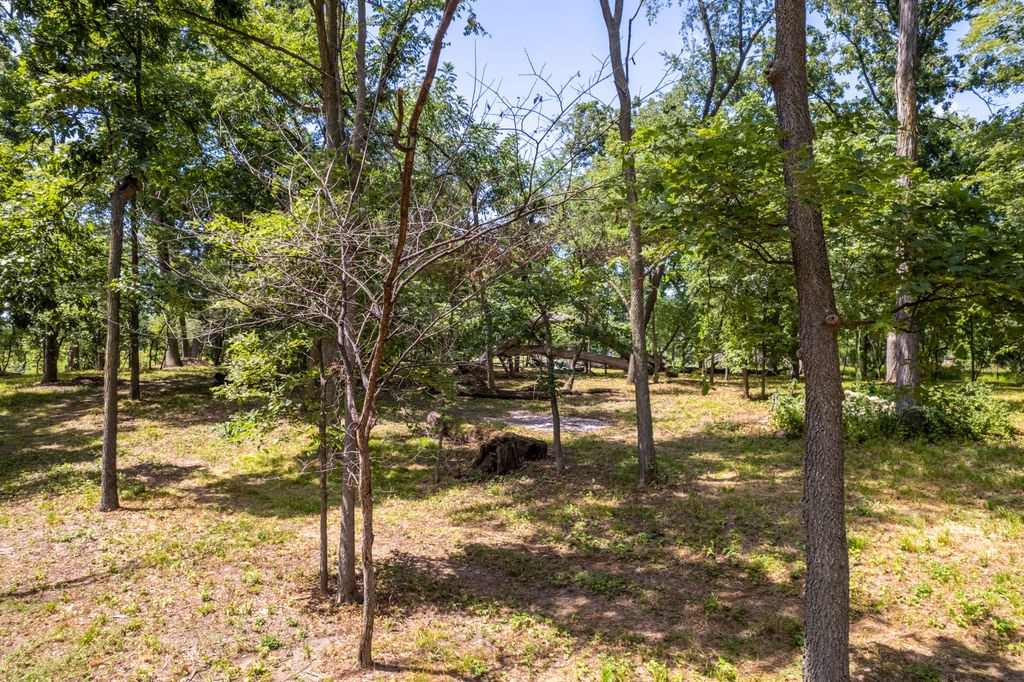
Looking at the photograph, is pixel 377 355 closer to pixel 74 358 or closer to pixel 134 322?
pixel 134 322

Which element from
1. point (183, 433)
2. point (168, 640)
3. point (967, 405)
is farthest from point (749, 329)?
point (183, 433)

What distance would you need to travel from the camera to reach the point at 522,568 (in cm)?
Answer: 741

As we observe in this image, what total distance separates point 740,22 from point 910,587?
16.1 m

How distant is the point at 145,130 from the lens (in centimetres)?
873

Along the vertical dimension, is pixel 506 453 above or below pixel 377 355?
below

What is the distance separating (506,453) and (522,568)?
4780 mm

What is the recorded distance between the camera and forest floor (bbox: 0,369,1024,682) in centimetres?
522

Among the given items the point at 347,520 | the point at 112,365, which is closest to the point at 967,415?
the point at 347,520

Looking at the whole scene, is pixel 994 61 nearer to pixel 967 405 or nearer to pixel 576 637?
pixel 967 405

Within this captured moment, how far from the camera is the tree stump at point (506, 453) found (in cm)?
1203

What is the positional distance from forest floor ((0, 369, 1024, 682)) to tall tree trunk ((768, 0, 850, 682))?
2.92 ft

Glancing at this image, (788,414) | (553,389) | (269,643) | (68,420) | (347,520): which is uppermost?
(553,389)

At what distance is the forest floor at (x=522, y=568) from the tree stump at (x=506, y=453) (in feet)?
1.63

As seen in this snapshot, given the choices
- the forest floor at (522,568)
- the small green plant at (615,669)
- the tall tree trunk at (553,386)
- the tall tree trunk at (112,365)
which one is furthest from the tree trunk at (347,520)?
the tall tree trunk at (112,365)
